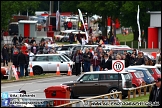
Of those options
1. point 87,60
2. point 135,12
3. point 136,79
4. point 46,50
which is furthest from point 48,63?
point 135,12

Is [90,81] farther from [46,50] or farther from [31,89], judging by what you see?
[46,50]

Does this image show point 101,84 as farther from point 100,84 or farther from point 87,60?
point 87,60

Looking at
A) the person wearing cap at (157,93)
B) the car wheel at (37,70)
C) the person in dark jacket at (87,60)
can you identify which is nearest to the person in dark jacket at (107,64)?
the person in dark jacket at (87,60)

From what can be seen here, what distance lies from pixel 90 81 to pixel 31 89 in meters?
5.11

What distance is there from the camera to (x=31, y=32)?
72.0 metres

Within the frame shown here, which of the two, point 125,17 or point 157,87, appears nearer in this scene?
point 157,87

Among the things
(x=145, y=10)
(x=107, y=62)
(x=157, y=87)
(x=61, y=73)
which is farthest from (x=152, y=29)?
(x=157, y=87)

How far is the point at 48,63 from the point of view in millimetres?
43406

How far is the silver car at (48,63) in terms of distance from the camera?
142ft

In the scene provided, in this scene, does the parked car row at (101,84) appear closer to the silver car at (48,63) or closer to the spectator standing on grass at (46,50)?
the silver car at (48,63)

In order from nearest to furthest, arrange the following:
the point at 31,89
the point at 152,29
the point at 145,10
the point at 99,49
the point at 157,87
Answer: the point at 157,87
the point at 31,89
the point at 99,49
the point at 152,29
the point at 145,10

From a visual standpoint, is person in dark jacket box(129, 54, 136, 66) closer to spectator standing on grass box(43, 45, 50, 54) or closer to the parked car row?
spectator standing on grass box(43, 45, 50, 54)

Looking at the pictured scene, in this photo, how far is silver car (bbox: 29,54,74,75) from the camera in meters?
43.2

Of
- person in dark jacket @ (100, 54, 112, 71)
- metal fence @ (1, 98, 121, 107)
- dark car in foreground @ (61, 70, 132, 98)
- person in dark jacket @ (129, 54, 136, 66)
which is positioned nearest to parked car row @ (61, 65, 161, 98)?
dark car in foreground @ (61, 70, 132, 98)
